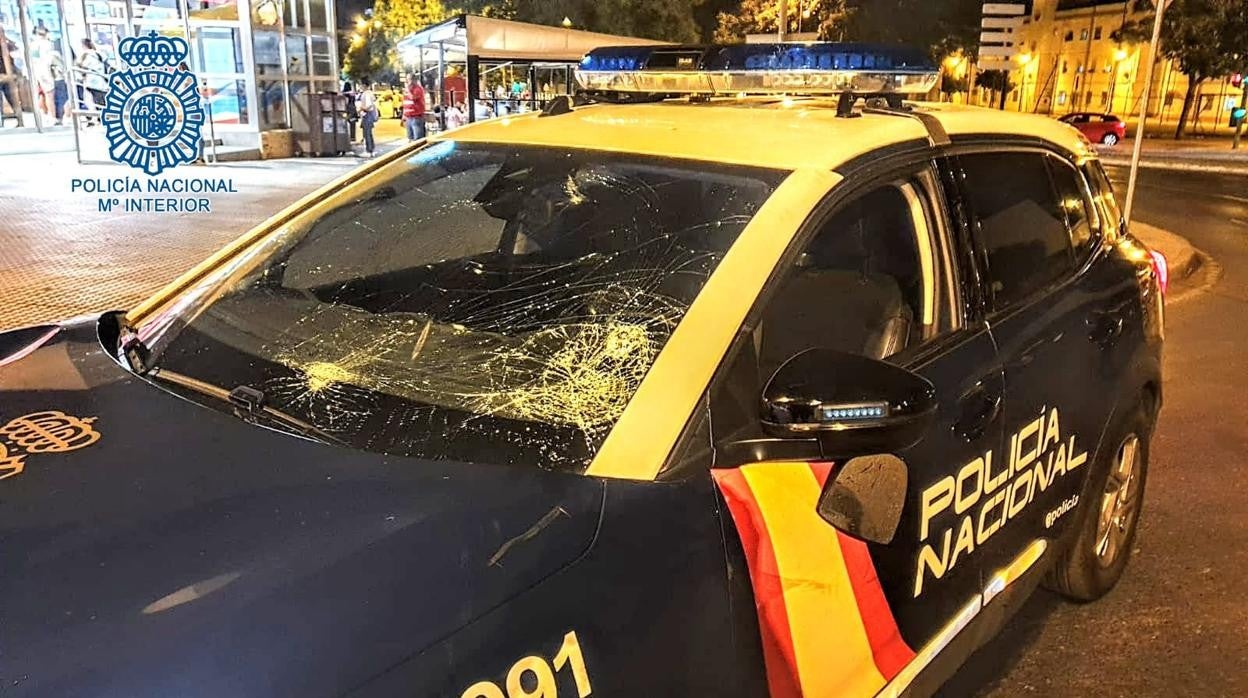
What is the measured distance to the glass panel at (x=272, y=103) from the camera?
56.1 ft

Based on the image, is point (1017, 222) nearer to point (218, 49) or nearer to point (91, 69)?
point (218, 49)

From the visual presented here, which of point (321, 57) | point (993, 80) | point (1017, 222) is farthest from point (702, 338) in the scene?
point (993, 80)

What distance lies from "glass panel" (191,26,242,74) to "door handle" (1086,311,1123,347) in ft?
54.7

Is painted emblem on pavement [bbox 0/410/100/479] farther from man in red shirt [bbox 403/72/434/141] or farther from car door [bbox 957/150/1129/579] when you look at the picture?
man in red shirt [bbox 403/72/434/141]

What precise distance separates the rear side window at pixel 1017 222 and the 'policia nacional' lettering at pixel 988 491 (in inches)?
15.1

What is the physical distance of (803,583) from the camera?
1.78 meters

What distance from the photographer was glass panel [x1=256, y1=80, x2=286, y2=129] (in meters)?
17.1

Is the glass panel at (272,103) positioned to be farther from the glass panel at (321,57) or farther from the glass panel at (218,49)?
the glass panel at (321,57)

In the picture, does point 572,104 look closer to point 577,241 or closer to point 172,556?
point 577,241

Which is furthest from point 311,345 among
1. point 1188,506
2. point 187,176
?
point 187,176

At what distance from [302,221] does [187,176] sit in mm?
12521

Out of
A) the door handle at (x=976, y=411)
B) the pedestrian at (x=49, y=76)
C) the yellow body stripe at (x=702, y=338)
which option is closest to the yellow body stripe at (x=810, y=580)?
the yellow body stripe at (x=702, y=338)

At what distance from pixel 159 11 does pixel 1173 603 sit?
19696mm

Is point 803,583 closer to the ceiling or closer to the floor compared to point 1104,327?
closer to the floor
